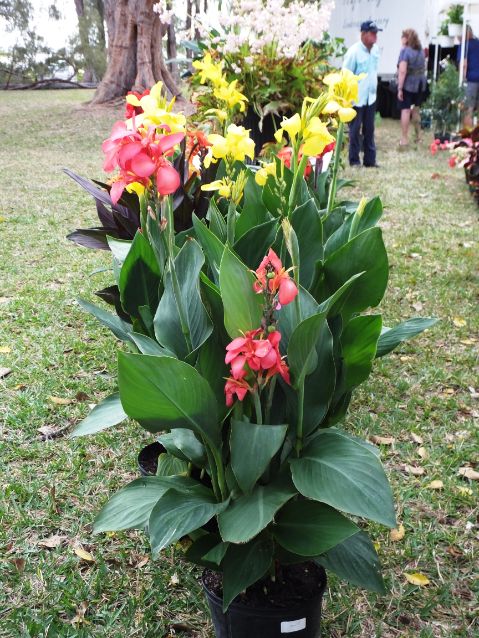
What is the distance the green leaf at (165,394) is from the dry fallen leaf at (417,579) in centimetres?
93

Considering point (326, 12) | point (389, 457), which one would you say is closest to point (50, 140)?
point (326, 12)

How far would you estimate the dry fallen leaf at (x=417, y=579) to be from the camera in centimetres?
199

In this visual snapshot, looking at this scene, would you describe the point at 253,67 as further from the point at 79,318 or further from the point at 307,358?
the point at 307,358

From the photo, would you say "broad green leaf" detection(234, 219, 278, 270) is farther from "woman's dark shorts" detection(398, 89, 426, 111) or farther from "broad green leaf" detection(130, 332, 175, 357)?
"woman's dark shorts" detection(398, 89, 426, 111)

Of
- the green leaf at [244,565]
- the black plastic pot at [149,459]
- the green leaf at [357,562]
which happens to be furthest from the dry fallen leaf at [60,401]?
the green leaf at [357,562]

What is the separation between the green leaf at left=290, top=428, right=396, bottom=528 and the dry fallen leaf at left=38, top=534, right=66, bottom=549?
3.49 ft

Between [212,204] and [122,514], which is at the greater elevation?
[212,204]

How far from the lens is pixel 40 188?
25.6 ft

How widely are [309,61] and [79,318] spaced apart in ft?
9.98

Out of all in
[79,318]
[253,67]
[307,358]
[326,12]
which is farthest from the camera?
[253,67]

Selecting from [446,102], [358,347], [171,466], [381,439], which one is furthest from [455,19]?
[171,466]

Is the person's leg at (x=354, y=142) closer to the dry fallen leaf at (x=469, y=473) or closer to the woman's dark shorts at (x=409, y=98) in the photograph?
the woman's dark shorts at (x=409, y=98)

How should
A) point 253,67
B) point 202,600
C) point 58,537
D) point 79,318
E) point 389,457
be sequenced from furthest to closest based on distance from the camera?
point 253,67
point 79,318
point 389,457
point 58,537
point 202,600

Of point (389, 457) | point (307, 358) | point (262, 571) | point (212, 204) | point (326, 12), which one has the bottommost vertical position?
point (389, 457)
